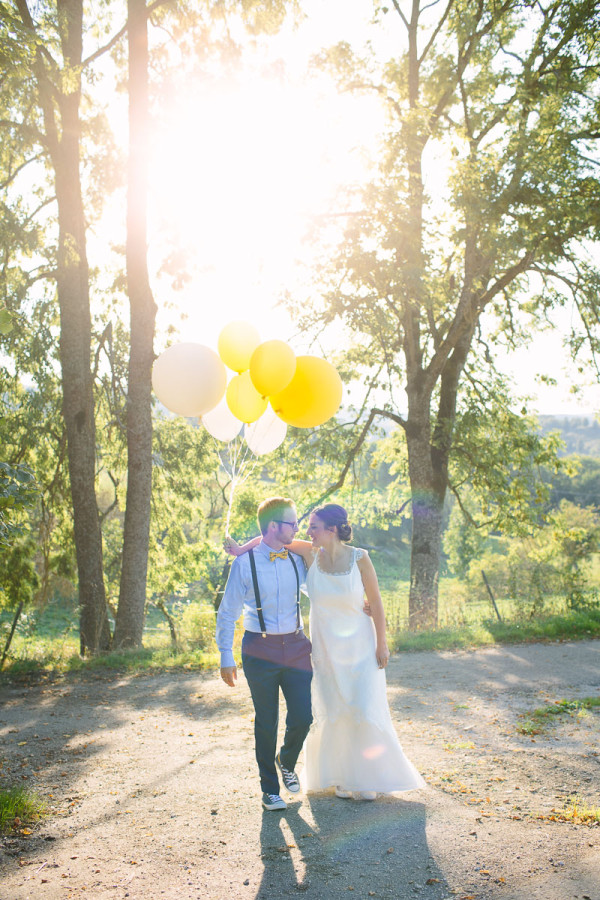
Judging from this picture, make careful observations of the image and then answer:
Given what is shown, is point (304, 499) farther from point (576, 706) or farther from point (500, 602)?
point (576, 706)

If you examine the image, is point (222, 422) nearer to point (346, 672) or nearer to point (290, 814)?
point (346, 672)

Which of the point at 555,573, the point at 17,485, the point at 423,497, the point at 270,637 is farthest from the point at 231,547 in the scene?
the point at 555,573

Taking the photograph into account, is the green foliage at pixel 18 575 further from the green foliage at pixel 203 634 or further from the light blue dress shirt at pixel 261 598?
the light blue dress shirt at pixel 261 598

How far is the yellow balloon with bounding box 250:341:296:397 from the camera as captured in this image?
4.92m

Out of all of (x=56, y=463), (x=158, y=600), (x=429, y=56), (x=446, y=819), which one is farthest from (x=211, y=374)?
(x=158, y=600)

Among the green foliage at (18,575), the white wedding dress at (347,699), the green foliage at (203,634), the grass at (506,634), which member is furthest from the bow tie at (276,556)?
the green foliage at (18,575)

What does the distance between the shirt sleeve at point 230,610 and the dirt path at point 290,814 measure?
3.38 feet

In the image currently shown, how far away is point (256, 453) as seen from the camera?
602cm

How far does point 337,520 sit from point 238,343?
1.58 meters

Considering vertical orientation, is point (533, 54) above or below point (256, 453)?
above

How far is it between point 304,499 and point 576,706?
11765mm

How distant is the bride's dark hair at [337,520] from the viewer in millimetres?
4695

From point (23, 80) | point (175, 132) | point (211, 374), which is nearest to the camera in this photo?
Result: point (211, 374)

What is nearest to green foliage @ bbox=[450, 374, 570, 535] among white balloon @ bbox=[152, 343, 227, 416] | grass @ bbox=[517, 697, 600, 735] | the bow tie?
grass @ bbox=[517, 697, 600, 735]
